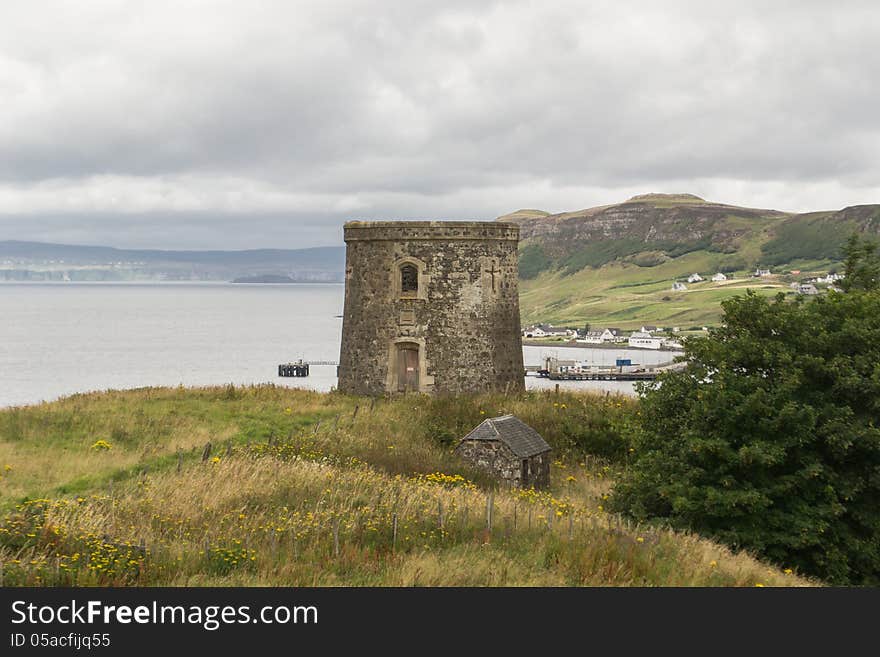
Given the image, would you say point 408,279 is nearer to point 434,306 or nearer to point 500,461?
point 434,306

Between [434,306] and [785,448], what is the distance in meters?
13.5

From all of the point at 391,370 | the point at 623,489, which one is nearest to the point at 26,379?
the point at 391,370

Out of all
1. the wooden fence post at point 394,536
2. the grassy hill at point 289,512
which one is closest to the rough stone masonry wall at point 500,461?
the grassy hill at point 289,512

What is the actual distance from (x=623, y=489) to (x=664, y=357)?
140395mm

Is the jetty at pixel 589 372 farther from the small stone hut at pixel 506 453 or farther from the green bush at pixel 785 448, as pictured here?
the green bush at pixel 785 448

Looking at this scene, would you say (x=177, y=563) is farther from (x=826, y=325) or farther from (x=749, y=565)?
(x=826, y=325)

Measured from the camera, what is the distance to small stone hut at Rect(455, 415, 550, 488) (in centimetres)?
2106

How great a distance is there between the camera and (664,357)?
154125mm

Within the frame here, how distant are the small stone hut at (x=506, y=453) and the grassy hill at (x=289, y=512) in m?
0.50

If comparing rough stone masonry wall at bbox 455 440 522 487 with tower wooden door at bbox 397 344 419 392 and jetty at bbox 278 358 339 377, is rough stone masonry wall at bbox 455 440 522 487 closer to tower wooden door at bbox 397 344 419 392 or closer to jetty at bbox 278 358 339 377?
tower wooden door at bbox 397 344 419 392

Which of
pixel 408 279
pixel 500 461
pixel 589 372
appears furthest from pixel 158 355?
pixel 500 461

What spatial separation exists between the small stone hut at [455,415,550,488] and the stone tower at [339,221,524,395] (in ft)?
19.5

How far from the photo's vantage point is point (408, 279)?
1125 inches

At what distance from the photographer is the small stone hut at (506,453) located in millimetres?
21062
